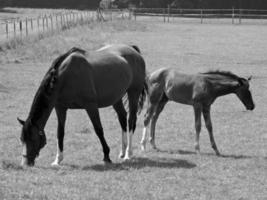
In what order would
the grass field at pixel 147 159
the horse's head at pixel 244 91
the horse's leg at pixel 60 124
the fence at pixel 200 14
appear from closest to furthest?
the grass field at pixel 147 159
the horse's leg at pixel 60 124
the horse's head at pixel 244 91
the fence at pixel 200 14

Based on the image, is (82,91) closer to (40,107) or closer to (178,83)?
(40,107)

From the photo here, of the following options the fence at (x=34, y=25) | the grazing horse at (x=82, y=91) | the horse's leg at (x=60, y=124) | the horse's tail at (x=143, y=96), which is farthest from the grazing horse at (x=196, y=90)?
the fence at (x=34, y=25)

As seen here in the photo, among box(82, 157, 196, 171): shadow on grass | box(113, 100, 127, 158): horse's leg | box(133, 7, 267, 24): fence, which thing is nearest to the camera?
box(82, 157, 196, 171): shadow on grass

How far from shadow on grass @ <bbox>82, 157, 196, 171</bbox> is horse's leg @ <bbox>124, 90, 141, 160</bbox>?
205mm

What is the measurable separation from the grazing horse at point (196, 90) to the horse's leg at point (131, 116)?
1.73 ft

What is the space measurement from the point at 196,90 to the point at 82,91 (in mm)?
2401

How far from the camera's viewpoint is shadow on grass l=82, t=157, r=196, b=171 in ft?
27.5

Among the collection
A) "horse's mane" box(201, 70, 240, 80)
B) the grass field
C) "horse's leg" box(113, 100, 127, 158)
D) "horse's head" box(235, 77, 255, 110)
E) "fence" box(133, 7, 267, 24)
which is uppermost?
"horse's mane" box(201, 70, 240, 80)

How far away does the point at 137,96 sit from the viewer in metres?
9.96

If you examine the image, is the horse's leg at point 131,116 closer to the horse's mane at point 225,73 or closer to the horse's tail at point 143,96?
the horse's tail at point 143,96

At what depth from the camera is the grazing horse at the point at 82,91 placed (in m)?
8.20

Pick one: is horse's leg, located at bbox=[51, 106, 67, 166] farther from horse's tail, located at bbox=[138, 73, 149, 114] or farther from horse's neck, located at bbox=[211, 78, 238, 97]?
horse's neck, located at bbox=[211, 78, 238, 97]

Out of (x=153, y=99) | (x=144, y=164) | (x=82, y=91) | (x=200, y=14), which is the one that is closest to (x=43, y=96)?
(x=82, y=91)

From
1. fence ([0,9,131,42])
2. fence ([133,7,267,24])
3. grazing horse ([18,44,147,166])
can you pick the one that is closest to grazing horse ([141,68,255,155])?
grazing horse ([18,44,147,166])
